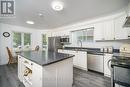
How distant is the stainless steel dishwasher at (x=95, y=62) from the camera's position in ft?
11.4

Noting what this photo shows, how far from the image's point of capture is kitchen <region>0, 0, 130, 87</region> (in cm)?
177

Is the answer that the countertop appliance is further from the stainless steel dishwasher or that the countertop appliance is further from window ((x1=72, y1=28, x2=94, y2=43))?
window ((x1=72, y1=28, x2=94, y2=43))

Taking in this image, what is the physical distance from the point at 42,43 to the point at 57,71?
573 cm

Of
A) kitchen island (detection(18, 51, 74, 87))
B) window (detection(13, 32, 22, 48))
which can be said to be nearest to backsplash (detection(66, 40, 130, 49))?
kitchen island (detection(18, 51, 74, 87))

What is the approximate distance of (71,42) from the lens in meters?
5.40

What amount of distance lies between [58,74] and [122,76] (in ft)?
4.01

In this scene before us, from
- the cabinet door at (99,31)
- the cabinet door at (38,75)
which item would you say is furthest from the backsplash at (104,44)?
the cabinet door at (38,75)

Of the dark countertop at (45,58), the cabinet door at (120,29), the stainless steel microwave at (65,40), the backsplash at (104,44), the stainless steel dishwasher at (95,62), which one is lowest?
the stainless steel dishwasher at (95,62)

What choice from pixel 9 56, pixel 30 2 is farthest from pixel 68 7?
pixel 9 56

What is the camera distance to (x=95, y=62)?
369 cm

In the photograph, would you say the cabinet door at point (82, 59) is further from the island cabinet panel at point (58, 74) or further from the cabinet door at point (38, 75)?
the cabinet door at point (38, 75)

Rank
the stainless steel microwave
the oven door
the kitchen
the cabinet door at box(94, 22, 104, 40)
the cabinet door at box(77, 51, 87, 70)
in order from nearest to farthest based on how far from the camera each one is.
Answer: the oven door < the kitchen < the cabinet door at box(94, 22, 104, 40) < the cabinet door at box(77, 51, 87, 70) < the stainless steel microwave

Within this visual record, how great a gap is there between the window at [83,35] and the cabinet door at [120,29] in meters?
1.37

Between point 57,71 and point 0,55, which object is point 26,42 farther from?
point 57,71
